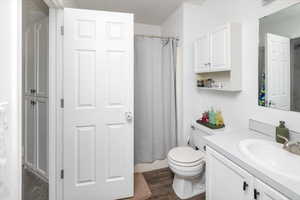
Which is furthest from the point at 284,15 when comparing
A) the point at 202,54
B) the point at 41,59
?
the point at 41,59

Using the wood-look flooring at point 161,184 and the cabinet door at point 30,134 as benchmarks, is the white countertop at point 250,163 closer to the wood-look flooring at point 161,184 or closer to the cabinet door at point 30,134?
the wood-look flooring at point 161,184

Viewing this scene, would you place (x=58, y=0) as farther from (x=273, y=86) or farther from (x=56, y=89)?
(x=273, y=86)

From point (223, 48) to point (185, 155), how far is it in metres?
1.22

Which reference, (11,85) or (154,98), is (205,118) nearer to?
(154,98)

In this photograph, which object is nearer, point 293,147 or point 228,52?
point 293,147

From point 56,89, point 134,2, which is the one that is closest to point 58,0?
point 56,89

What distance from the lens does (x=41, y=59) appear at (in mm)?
1863

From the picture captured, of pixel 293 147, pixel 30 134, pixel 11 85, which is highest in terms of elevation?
pixel 11 85

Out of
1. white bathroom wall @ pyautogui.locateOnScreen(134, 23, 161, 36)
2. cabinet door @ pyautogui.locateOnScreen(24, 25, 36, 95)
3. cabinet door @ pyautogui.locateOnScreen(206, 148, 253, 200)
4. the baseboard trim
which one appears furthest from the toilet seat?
white bathroom wall @ pyautogui.locateOnScreen(134, 23, 161, 36)

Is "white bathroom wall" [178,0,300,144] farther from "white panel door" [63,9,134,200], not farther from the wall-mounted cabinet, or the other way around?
"white panel door" [63,9,134,200]

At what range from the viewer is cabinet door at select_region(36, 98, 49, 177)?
73.6 inches

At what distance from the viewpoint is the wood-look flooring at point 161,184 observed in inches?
69.8

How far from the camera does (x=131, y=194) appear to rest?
1719 mm

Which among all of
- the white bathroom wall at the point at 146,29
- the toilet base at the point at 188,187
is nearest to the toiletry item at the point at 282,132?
the toilet base at the point at 188,187
